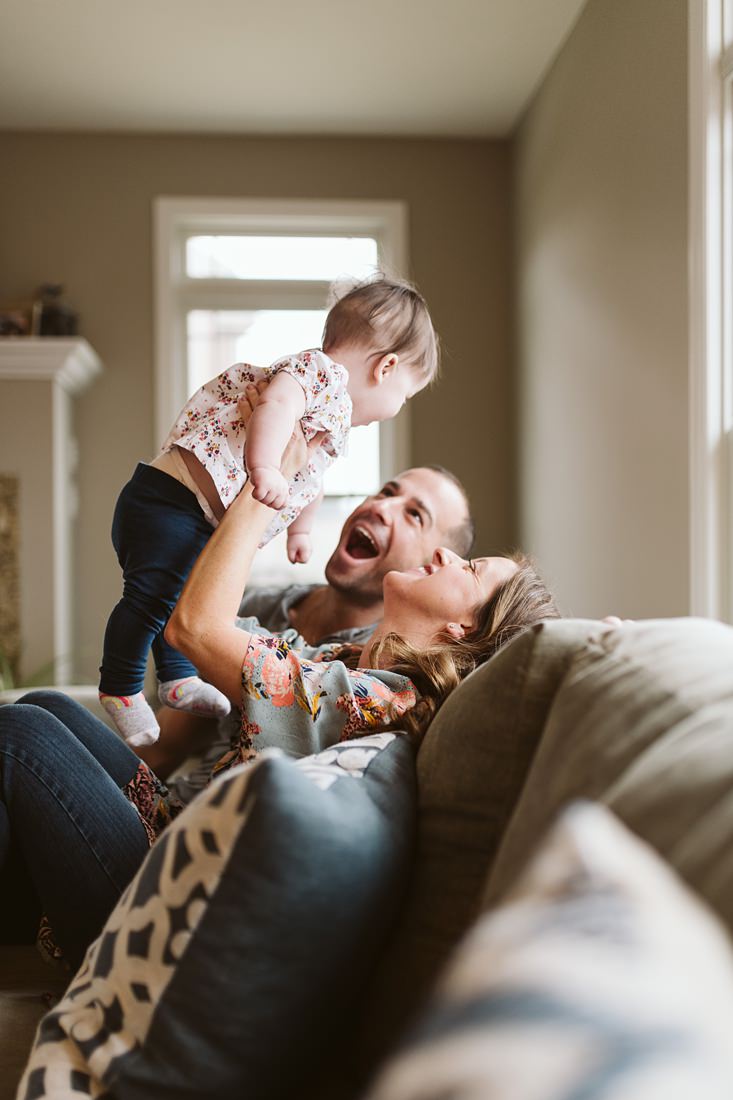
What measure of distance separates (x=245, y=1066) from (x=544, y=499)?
3970 mm

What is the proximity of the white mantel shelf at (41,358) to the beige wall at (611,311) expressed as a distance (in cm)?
216

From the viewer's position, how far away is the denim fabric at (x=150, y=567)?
5.68 ft

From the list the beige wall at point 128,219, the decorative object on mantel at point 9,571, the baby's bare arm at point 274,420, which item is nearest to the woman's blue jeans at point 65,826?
the baby's bare arm at point 274,420

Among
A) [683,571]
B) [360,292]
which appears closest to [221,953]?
[360,292]

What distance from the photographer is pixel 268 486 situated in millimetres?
1517

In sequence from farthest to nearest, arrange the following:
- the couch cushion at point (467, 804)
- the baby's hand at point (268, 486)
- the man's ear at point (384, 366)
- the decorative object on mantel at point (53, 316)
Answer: the decorative object on mantel at point (53, 316) < the man's ear at point (384, 366) < the baby's hand at point (268, 486) < the couch cushion at point (467, 804)

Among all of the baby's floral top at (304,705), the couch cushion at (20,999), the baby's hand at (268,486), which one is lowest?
the couch cushion at (20,999)

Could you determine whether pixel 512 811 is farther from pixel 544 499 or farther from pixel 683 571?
pixel 544 499

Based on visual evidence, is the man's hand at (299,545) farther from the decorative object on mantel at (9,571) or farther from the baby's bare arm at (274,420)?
the decorative object on mantel at (9,571)

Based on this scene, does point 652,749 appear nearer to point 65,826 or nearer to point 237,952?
point 237,952

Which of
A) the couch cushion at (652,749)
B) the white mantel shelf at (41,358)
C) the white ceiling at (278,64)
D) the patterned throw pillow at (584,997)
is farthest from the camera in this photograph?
the white mantel shelf at (41,358)

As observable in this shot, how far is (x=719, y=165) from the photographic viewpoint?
2617mm

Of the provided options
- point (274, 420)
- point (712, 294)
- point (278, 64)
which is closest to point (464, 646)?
point (274, 420)

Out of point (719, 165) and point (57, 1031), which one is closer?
point (57, 1031)
